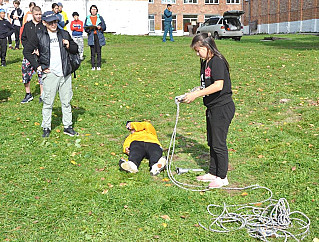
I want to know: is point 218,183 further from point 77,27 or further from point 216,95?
point 77,27

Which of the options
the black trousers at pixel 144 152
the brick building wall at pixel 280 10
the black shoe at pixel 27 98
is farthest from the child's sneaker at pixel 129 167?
the brick building wall at pixel 280 10

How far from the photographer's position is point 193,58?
52.6ft

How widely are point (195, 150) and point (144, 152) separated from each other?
1107 mm

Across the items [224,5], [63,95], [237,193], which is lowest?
[237,193]

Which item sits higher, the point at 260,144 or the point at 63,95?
the point at 63,95

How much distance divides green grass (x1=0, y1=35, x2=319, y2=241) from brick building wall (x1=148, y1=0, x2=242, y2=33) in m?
40.4

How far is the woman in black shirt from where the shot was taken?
15.0 ft

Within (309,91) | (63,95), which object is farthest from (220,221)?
(309,91)

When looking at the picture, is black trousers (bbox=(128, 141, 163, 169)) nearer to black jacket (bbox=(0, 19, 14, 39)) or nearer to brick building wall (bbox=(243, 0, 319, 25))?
black jacket (bbox=(0, 19, 14, 39))

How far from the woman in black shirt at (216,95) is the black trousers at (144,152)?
3.06ft

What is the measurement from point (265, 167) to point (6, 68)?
1151cm

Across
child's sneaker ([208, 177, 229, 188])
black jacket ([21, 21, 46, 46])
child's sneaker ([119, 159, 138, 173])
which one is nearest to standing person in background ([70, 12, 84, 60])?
black jacket ([21, 21, 46, 46])

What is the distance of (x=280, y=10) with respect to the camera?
47.5 metres

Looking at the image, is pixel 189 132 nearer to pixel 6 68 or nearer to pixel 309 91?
pixel 309 91
